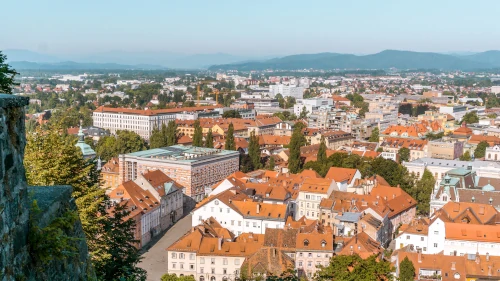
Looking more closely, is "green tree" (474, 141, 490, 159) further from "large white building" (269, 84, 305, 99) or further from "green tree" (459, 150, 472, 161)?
"large white building" (269, 84, 305, 99)

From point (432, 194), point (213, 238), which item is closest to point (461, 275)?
point (213, 238)

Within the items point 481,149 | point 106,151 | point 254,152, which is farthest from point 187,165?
point 481,149

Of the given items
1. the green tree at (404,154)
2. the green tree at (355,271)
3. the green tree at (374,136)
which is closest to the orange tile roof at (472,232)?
the green tree at (355,271)

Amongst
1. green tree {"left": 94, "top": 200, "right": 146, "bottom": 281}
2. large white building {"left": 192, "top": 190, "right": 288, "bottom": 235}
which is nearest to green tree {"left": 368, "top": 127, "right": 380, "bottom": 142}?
large white building {"left": 192, "top": 190, "right": 288, "bottom": 235}

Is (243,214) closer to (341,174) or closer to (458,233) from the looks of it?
(458,233)

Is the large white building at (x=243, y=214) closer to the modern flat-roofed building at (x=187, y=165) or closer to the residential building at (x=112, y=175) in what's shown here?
the modern flat-roofed building at (x=187, y=165)

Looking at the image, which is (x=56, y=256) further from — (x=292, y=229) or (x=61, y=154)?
(x=292, y=229)
